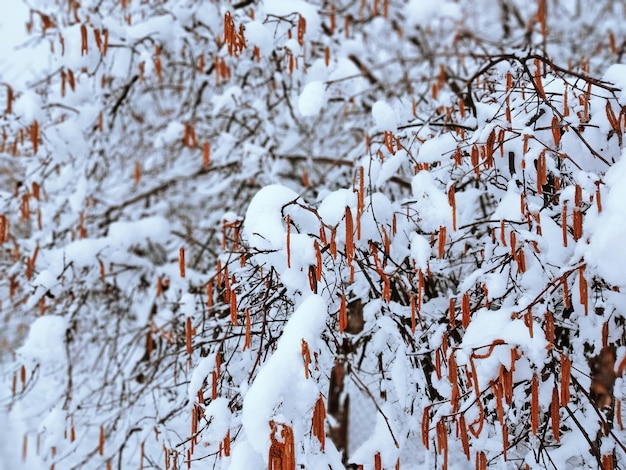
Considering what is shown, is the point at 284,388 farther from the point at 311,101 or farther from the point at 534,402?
the point at 311,101

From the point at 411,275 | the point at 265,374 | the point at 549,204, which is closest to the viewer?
the point at 265,374

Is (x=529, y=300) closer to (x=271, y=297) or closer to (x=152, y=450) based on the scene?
(x=271, y=297)

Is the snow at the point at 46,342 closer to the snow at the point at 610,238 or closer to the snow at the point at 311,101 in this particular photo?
the snow at the point at 311,101

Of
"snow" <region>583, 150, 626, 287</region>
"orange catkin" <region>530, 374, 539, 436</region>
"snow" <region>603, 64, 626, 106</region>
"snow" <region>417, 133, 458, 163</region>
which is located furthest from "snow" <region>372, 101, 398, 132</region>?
"orange catkin" <region>530, 374, 539, 436</region>

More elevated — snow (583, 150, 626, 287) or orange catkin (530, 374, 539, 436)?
snow (583, 150, 626, 287)

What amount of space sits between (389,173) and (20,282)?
3.09m

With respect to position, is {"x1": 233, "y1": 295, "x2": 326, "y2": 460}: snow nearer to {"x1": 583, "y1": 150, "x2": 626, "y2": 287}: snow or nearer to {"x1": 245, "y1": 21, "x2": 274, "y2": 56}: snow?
{"x1": 583, "y1": 150, "x2": 626, "y2": 287}: snow

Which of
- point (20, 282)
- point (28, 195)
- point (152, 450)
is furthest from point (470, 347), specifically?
point (20, 282)

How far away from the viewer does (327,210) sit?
2002 mm

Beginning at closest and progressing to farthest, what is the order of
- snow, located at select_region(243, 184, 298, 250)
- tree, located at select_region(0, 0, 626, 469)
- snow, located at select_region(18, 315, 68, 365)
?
tree, located at select_region(0, 0, 626, 469)
snow, located at select_region(243, 184, 298, 250)
snow, located at select_region(18, 315, 68, 365)

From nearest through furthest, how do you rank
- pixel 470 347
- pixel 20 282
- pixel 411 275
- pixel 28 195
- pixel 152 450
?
1. pixel 470 347
2. pixel 411 275
3. pixel 152 450
4. pixel 28 195
5. pixel 20 282

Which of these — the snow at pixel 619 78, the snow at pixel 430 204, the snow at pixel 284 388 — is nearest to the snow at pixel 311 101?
the snow at pixel 430 204

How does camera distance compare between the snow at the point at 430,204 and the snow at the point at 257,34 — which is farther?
the snow at the point at 257,34

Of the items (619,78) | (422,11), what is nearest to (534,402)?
(619,78)
